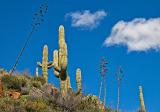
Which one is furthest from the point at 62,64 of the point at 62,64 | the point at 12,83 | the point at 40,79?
the point at 40,79

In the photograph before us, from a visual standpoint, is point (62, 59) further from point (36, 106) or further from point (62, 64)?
point (36, 106)

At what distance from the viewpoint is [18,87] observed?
23.8 meters

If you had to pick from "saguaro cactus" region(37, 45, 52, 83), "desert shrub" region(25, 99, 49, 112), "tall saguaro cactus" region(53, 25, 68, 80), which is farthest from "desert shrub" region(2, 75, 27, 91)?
"saguaro cactus" region(37, 45, 52, 83)

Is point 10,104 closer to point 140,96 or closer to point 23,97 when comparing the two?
point 23,97

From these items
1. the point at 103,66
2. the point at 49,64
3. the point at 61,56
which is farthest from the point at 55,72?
the point at 103,66

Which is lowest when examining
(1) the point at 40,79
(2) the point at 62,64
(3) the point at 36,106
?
(3) the point at 36,106

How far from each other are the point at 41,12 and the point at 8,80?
8.43 m

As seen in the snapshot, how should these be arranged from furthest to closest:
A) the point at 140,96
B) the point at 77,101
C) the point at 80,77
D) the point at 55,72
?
the point at 140,96 < the point at 80,77 < the point at 55,72 < the point at 77,101

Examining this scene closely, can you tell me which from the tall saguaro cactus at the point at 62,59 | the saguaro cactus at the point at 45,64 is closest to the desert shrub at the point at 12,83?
the tall saguaro cactus at the point at 62,59

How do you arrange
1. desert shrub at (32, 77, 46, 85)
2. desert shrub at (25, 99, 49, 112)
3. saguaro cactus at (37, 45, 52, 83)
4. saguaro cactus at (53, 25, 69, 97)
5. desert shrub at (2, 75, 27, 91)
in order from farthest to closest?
1. saguaro cactus at (37, 45, 52, 83)
2. desert shrub at (32, 77, 46, 85)
3. desert shrub at (2, 75, 27, 91)
4. saguaro cactus at (53, 25, 69, 97)
5. desert shrub at (25, 99, 49, 112)

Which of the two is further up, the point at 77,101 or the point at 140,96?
the point at 140,96

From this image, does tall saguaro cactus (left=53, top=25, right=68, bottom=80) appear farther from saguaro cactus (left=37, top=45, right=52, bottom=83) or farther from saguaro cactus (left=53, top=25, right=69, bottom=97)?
saguaro cactus (left=37, top=45, right=52, bottom=83)

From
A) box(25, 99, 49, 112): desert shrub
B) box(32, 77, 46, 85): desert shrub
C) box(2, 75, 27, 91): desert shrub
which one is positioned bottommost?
box(25, 99, 49, 112): desert shrub

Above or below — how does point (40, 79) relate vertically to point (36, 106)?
above
